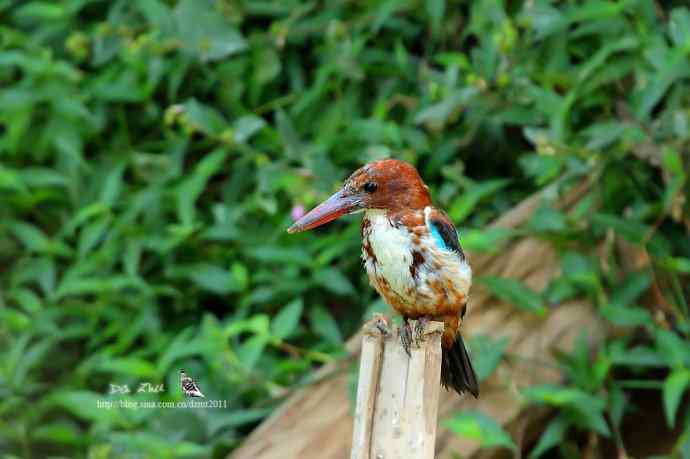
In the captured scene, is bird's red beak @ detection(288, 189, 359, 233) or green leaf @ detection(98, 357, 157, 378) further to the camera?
green leaf @ detection(98, 357, 157, 378)

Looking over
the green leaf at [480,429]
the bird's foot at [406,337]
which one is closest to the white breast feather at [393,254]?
the bird's foot at [406,337]

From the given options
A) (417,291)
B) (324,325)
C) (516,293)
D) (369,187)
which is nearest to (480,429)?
(516,293)

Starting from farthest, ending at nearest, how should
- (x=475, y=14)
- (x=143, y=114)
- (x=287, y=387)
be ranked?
(x=143, y=114) < (x=475, y=14) < (x=287, y=387)

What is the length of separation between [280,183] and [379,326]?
5.63 feet

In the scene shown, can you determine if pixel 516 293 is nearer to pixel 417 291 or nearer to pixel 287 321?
pixel 287 321

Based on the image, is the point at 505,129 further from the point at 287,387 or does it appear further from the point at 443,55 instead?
the point at 287,387

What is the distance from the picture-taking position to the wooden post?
75.3 inches

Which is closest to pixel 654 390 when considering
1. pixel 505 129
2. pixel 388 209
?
pixel 505 129

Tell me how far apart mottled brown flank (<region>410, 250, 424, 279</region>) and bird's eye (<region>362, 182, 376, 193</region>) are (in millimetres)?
155

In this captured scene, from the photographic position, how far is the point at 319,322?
361 cm

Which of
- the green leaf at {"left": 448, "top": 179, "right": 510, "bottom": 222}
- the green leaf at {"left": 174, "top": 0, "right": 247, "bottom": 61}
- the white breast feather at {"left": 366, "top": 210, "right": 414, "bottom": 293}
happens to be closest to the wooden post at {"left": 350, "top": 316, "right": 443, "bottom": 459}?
the white breast feather at {"left": 366, "top": 210, "right": 414, "bottom": 293}

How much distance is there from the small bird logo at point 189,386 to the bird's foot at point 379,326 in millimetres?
1414

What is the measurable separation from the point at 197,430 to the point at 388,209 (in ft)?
4.78

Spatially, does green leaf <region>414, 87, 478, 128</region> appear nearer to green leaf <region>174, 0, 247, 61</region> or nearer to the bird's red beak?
green leaf <region>174, 0, 247, 61</region>
